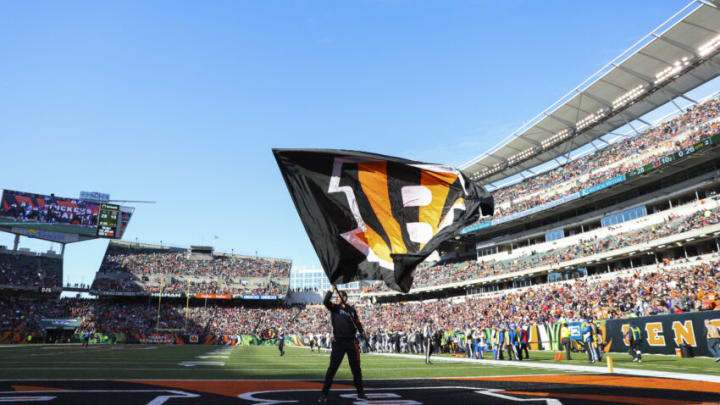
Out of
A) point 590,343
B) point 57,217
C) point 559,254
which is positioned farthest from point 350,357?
point 57,217

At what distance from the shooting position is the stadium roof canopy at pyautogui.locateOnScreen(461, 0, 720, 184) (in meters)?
33.3

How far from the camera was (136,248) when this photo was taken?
69375mm

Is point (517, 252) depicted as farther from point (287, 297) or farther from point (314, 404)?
point (314, 404)

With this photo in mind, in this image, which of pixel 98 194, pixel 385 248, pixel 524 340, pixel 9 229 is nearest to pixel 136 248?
pixel 98 194

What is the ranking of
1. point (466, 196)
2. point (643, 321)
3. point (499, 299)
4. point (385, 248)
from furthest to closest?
1. point (499, 299)
2. point (643, 321)
3. point (466, 196)
4. point (385, 248)

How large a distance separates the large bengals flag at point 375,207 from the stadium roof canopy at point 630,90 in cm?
3324

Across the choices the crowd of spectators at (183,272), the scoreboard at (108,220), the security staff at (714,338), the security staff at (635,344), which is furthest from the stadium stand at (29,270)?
the security staff at (714,338)

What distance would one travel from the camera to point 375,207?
902 cm

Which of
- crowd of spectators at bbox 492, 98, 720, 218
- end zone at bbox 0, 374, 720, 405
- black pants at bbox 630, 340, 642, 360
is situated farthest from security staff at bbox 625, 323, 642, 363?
crowd of spectators at bbox 492, 98, 720, 218

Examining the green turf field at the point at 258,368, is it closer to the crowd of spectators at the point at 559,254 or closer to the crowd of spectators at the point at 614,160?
the crowd of spectators at the point at 559,254

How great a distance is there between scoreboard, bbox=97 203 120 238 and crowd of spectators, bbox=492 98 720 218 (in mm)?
50783

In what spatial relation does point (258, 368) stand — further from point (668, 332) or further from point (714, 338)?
point (668, 332)

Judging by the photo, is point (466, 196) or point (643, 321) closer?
point (466, 196)

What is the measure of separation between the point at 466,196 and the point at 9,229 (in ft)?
218
